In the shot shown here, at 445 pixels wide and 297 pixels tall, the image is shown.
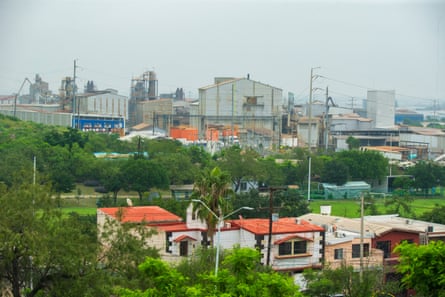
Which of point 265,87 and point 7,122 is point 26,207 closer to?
A: point 7,122

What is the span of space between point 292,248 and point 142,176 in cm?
1010

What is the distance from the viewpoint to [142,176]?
21.3 metres

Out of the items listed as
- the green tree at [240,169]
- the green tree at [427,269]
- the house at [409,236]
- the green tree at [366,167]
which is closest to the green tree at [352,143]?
the green tree at [366,167]

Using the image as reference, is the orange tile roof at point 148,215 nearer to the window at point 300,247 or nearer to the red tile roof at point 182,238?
the red tile roof at point 182,238

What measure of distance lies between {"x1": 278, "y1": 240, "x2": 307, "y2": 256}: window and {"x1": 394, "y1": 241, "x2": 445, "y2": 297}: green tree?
17.7 feet

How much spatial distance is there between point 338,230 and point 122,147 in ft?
65.3

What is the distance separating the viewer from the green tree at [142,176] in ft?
69.8

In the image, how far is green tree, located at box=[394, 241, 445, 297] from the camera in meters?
6.05

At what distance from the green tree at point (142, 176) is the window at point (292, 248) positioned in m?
9.85

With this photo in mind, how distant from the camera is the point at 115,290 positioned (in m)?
7.52

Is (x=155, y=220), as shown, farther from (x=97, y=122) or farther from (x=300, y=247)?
(x=97, y=122)

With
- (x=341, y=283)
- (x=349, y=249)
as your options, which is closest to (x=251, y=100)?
(x=349, y=249)

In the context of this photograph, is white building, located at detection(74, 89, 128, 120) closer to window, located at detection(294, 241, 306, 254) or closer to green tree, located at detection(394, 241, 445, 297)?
window, located at detection(294, 241, 306, 254)

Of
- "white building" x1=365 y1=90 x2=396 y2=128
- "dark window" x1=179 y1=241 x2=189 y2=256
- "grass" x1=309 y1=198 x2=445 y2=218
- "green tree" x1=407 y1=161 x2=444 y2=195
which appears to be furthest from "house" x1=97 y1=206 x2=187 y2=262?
"white building" x1=365 y1=90 x2=396 y2=128
